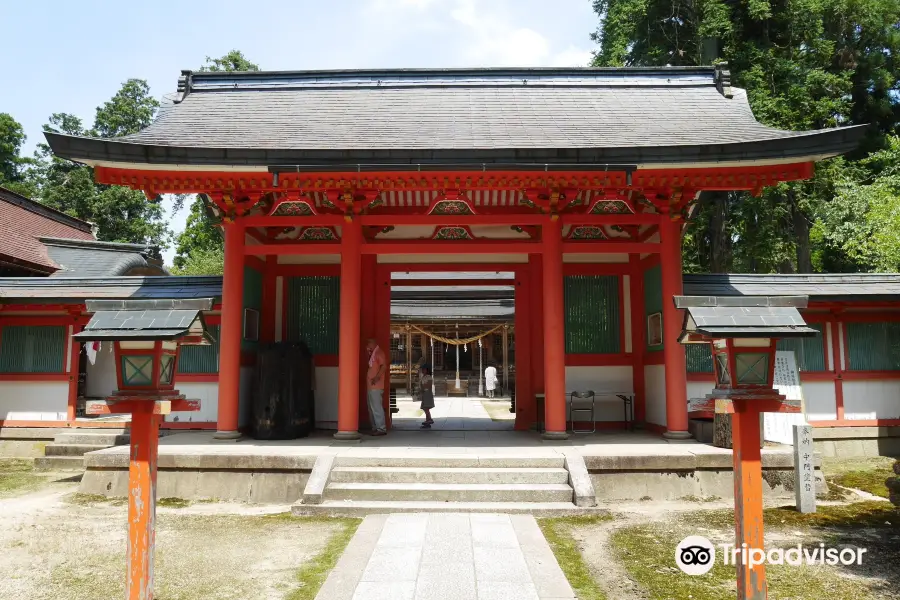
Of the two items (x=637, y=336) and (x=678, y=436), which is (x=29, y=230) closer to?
(x=637, y=336)

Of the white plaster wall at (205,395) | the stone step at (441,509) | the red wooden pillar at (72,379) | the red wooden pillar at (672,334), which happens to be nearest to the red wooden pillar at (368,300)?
the white plaster wall at (205,395)

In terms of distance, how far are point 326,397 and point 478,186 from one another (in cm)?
514

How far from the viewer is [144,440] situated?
4.88 metres

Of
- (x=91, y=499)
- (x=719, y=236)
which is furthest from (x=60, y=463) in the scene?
(x=719, y=236)

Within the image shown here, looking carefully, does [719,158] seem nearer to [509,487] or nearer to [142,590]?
[509,487]

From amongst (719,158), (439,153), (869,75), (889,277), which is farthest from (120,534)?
(869,75)

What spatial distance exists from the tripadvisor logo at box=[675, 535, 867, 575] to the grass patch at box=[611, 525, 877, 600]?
79 mm

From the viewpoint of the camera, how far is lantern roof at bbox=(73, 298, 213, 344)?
4.71 meters

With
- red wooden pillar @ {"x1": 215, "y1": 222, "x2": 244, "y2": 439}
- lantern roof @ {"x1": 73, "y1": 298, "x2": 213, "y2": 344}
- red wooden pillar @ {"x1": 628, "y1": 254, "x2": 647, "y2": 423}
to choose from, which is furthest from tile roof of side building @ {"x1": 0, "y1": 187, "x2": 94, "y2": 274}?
red wooden pillar @ {"x1": 628, "y1": 254, "x2": 647, "y2": 423}

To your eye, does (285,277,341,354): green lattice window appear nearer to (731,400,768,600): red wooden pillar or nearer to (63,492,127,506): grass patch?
(63,492,127,506): grass patch

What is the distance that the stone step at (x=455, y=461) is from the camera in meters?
8.70

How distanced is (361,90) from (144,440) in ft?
32.3

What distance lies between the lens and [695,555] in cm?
600

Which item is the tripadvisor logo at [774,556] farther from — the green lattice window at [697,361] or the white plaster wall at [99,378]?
the white plaster wall at [99,378]
